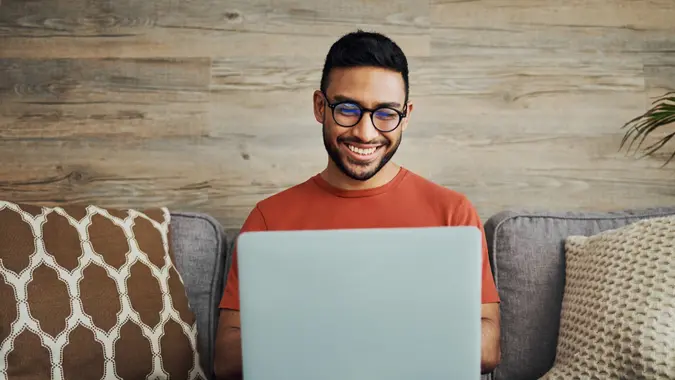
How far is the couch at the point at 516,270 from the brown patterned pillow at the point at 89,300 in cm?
9

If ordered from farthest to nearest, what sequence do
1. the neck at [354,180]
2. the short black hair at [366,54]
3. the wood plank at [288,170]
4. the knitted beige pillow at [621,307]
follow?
the wood plank at [288,170], the neck at [354,180], the short black hair at [366,54], the knitted beige pillow at [621,307]

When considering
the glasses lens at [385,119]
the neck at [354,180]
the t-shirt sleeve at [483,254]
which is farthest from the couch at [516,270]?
the glasses lens at [385,119]

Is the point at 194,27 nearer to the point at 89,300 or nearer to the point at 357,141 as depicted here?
the point at 357,141

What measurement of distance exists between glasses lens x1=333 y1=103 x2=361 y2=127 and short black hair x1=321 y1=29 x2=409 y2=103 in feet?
0.32

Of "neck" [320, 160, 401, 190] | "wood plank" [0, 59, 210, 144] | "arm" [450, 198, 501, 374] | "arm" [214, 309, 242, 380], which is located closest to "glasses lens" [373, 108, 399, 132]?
"neck" [320, 160, 401, 190]

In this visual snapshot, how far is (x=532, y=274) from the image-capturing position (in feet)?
5.16

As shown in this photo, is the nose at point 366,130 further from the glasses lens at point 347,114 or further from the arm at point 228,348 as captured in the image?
the arm at point 228,348

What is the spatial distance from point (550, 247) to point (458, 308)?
33.3 inches

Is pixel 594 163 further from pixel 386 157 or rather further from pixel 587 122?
pixel 386 157

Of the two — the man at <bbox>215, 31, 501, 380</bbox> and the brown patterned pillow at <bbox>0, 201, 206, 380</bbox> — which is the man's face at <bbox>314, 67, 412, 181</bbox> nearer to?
the man at <bbox>215, 31, 501, 380</bbox>

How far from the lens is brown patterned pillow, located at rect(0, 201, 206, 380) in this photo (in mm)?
1281

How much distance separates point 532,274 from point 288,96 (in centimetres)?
94

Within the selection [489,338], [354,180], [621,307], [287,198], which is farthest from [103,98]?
[621,307]

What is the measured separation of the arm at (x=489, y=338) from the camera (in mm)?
1344
